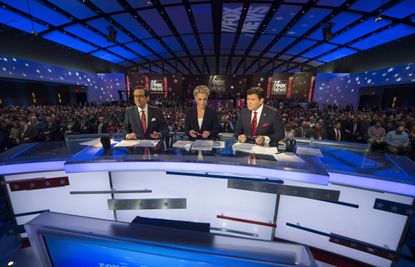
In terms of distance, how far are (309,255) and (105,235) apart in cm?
51

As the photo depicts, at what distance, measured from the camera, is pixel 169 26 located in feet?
37.6

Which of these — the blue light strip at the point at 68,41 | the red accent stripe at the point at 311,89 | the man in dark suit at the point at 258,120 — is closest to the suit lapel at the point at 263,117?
the man in dark suit at the point at 258,120

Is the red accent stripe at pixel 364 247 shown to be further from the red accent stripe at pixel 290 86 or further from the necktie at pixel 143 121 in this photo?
the red accent stripe at pixel 290 86

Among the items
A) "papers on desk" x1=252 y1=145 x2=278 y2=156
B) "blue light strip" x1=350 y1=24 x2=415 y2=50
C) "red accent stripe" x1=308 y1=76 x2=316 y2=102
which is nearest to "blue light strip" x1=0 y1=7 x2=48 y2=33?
"papers on desk" x1=252 y1=145 x2=278 y2=156

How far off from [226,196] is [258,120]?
3.58 ft

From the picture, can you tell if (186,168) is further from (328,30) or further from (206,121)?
(328,30)

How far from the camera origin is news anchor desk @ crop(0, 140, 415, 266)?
4.86ft

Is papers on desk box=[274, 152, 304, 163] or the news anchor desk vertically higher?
papers on desk box=[274, 152, 304, 163]

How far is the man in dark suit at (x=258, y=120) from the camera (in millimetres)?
2244

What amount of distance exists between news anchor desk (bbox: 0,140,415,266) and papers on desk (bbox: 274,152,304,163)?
61 mm

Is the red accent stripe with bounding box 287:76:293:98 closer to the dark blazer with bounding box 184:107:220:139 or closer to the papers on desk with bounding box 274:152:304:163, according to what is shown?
the dark blazer with bounding box 184:107:220:139

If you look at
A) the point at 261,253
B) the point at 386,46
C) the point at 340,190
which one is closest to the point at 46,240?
the point at 261,253

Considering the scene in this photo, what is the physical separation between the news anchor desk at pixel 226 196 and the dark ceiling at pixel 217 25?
9.16 m

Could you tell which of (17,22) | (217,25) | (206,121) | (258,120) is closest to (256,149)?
(258,120)
